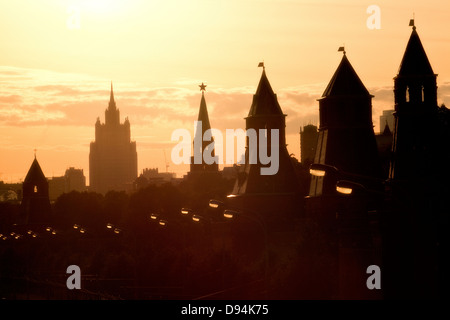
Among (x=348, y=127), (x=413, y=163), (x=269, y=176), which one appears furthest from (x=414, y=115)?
(x=269, y=176)

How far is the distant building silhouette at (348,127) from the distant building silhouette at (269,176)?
17.2 metres

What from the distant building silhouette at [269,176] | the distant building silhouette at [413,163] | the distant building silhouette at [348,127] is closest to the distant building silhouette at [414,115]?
the distant building silhouette at [413,163]

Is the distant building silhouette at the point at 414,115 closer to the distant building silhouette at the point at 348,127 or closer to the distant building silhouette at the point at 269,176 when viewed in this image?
the distant building silhouette at the point at 348,127

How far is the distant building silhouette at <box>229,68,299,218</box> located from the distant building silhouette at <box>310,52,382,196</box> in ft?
56.6

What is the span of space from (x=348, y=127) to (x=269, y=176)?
21050 millimetres

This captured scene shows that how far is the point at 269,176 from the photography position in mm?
114250

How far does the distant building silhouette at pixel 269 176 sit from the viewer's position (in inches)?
4427

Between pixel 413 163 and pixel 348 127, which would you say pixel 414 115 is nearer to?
pixel 413 163

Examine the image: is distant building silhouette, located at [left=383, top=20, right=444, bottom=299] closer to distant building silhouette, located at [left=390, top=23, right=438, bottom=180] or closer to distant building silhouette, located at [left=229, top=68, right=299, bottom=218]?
distant building silhouette, located at [left=390, top=23, right=438, bottom=180]

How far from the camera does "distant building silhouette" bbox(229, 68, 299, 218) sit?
112438 millimetres

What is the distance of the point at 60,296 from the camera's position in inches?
2881

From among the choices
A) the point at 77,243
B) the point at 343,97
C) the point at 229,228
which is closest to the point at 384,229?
the point at 343,97

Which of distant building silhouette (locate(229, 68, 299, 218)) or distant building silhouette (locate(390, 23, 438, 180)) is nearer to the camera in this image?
distant building silhouette (locate(390, 23, 438, 180))

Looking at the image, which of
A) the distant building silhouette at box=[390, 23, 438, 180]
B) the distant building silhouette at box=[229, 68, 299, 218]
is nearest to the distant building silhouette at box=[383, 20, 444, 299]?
the distant building silhouette at box=[390, 23, 438, 180]
